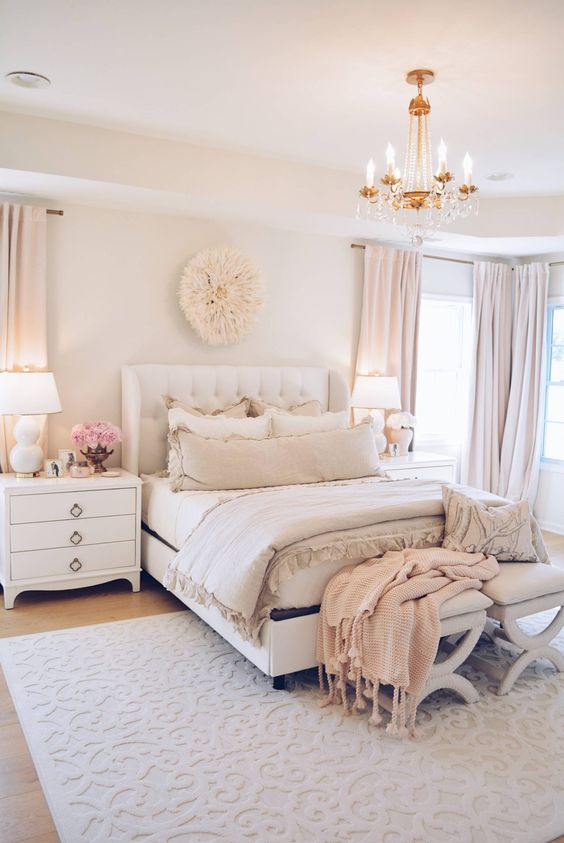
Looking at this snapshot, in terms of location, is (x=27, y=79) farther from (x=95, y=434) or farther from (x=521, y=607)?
(x=521, y=607)

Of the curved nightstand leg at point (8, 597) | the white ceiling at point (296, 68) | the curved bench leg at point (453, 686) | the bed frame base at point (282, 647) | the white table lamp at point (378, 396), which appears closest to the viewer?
the white ceiling at point (296, 68)

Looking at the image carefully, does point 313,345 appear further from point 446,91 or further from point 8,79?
point 8,79

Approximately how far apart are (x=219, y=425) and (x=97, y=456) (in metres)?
0.74

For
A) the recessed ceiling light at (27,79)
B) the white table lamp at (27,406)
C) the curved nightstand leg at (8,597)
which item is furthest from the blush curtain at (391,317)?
the curved nightstand leg at (8,597)

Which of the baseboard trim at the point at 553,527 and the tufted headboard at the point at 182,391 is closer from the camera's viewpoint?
the tufted headboard at the point at 182,391

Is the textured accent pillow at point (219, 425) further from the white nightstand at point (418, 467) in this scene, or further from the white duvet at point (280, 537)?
the white nightstand at point (418, 467)

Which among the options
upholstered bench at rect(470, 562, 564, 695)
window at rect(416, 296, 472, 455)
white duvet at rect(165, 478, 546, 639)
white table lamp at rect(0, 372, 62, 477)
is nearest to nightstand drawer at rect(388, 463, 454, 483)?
window at rect(416, 296, 472, 455)

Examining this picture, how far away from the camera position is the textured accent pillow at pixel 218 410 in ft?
14.5

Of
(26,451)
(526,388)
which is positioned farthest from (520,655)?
(526,388)

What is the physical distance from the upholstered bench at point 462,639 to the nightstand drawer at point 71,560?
184cm

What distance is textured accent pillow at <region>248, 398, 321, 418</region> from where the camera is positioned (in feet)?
15.2

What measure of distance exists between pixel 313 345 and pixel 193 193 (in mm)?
1590

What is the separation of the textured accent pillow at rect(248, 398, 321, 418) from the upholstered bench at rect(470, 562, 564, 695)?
1.88m

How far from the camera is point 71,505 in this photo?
12.7 feet
